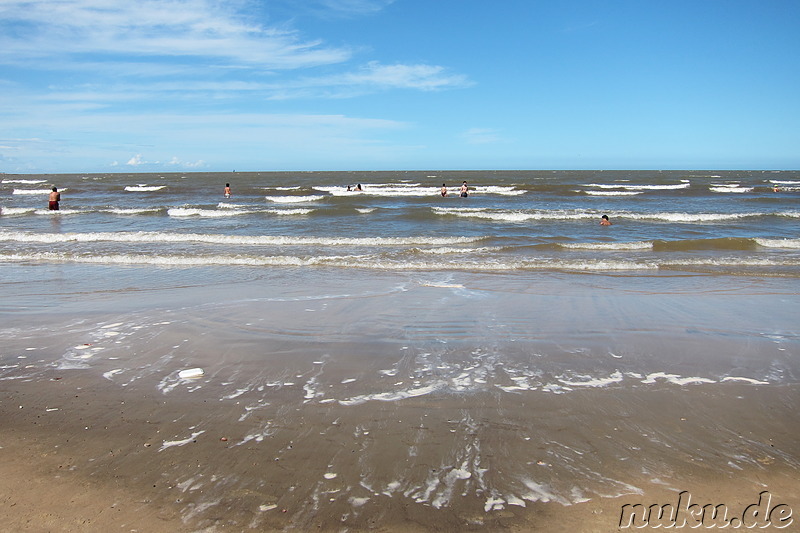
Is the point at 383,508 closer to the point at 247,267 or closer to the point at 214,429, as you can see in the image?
the point at 214,429

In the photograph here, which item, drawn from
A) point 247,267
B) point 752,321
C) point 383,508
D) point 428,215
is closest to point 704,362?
point 752,321

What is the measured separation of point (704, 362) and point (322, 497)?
4.34m

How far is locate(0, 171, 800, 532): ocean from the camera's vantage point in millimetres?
3125

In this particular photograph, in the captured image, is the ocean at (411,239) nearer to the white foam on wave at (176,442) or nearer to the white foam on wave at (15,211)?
the white foam on wave at (15,211)

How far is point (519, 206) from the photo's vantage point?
32344 millimetres

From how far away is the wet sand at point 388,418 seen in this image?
120 inches

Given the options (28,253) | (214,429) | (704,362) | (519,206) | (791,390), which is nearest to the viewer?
(214,429)

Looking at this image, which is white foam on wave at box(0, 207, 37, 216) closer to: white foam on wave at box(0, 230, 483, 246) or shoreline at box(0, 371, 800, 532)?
white foam on wave at box(0, 230, 483, 246)

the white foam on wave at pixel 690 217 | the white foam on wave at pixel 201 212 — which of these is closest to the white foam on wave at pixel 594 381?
the white foam on wave at pixel 690 217

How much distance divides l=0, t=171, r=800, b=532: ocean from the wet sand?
20mm

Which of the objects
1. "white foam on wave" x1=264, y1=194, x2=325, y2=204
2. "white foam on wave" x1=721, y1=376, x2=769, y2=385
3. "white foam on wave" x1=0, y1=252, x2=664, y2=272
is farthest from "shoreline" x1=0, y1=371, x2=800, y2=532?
"white foam on wave" x1=264, y1=194, x2=325, y2=204

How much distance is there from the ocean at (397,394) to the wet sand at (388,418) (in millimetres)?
20

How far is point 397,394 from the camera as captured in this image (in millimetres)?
4594

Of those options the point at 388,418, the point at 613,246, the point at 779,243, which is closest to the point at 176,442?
the point at 388,418
